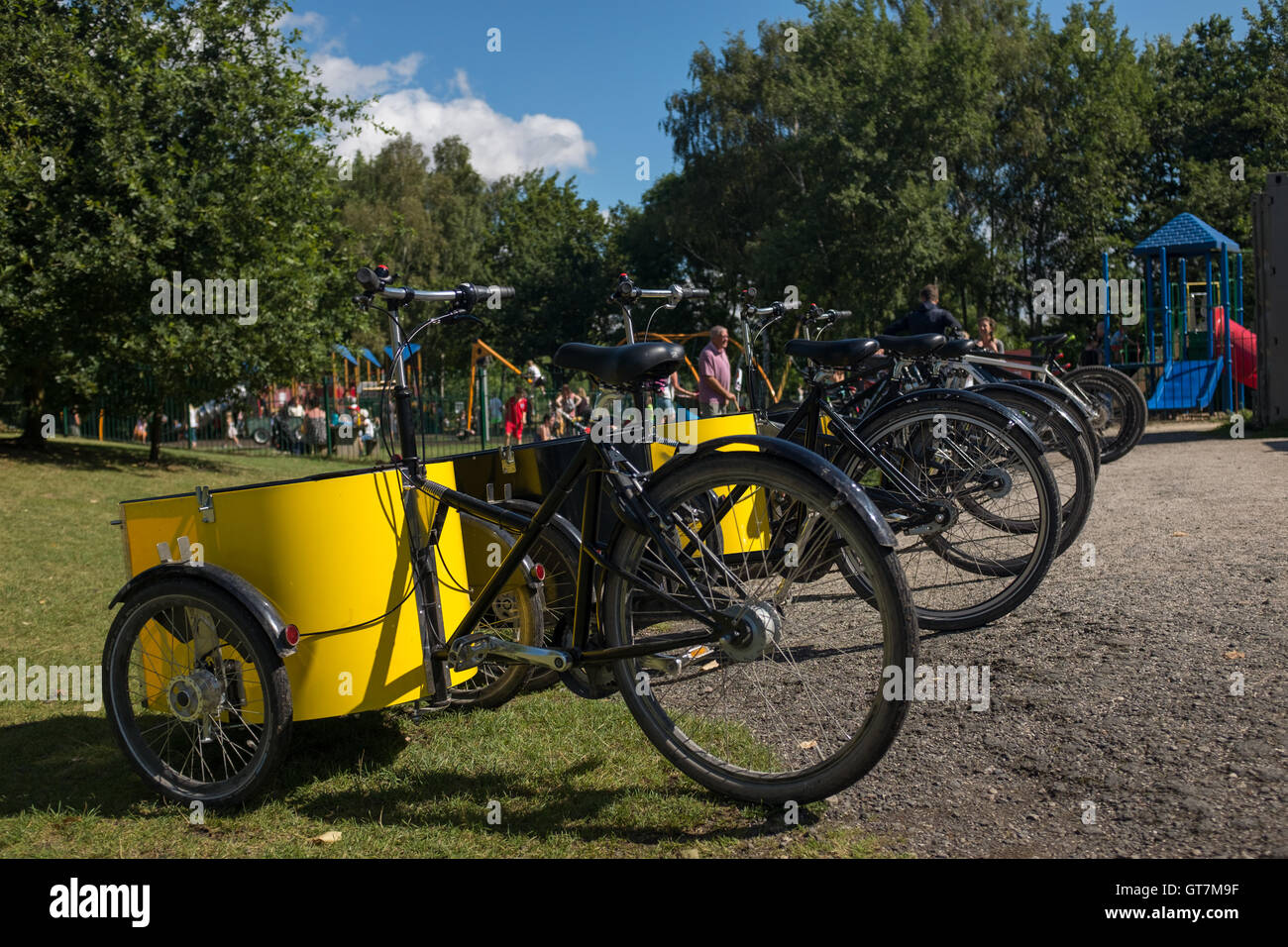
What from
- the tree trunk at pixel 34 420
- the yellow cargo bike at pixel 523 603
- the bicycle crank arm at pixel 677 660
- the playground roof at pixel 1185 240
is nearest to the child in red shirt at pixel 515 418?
the tree trunk at pixel 34 420

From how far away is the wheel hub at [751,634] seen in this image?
3.02 meters

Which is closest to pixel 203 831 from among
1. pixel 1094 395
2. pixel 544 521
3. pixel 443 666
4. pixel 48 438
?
pixel 443 666

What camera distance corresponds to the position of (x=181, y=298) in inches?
667

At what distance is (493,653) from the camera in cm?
354

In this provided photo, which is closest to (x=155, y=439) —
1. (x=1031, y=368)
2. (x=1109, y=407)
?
(x=1109, y=407)

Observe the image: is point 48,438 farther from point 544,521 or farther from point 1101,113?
point 1101,113

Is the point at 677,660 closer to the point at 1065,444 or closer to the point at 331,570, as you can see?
the point at 331,570

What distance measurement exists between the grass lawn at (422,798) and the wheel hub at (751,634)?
1.58 feet

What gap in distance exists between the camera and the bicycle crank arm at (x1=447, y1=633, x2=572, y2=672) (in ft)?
11.0

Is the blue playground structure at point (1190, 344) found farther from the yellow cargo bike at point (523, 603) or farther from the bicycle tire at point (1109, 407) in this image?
the yellow cargo bike at point (523, 603)

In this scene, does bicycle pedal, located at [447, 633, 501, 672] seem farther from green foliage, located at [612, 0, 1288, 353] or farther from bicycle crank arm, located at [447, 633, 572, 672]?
green foliage, located at [612, 0, 1288, 353]

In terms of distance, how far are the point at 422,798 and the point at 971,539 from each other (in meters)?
2.74

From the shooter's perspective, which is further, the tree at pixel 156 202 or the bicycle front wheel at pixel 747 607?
the tree at pixel 156 202

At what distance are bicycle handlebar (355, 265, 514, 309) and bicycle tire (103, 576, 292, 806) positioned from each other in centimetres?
110
